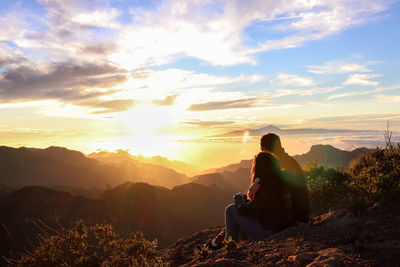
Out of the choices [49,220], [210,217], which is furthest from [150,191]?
[49,220]

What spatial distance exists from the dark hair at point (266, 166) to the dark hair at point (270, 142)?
33 centimetres

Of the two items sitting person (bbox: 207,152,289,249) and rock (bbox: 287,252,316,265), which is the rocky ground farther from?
sitting person (bbox: 207,152,289,249)

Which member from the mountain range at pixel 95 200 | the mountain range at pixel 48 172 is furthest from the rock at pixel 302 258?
the mountain range at pixel 48 172

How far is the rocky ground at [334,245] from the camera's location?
10.4ft

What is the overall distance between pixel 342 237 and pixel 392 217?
92 centimetres

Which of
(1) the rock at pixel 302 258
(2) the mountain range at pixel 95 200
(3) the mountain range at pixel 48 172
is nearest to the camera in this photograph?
(1) the rock at pixel 302 258

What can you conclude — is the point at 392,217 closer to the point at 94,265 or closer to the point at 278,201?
the point at 278,201

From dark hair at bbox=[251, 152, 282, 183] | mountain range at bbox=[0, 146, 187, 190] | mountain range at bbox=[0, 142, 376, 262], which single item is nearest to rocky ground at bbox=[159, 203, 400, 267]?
dark hair at bbox=[251, 152, 282, 183]

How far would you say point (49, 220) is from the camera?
4497 cm

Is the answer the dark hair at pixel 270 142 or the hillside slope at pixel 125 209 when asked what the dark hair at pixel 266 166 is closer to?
the dark hair at pixel 270 142

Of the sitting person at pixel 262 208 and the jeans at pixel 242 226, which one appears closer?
the sitting person at pixel 262 208

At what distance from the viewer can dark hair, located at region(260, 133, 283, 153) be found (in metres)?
4.80

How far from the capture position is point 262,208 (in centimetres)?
461

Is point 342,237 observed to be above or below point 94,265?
above
